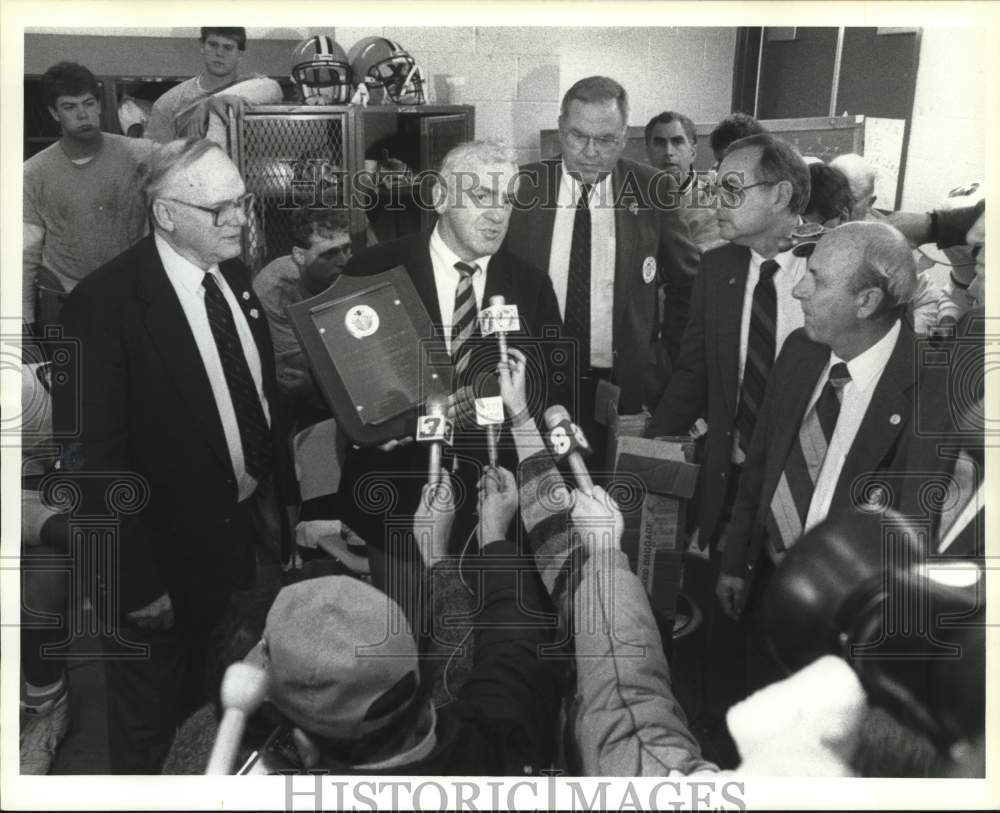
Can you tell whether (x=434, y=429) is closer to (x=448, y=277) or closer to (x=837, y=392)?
(x=448, y=277)

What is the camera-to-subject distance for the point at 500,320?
2676 mm

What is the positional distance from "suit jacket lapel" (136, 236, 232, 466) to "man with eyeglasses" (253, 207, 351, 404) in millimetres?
195

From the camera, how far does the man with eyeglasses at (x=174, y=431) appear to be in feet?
8.55

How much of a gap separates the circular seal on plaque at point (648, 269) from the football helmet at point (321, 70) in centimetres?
86

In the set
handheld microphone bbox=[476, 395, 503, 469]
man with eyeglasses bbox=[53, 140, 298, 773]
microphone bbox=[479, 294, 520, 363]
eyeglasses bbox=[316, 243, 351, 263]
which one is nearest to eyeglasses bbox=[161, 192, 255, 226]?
man with eyeglasses bbox=[53, 140, 298, 773]

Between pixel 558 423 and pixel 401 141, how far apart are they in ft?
2.68

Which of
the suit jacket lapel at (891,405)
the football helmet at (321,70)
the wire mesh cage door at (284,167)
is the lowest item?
the suit jacket lapel at (891,405)

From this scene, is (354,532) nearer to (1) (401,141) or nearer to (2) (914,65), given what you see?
(1) (401,141)

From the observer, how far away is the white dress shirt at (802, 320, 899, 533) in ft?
8.57

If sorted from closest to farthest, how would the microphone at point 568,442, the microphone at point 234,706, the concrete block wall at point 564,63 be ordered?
the microphone at point 234,706 → the concrete block wall at point 564,63 → the microphone at point 568,442

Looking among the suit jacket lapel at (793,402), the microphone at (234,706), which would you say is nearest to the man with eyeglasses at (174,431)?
the microphone at (234,706)

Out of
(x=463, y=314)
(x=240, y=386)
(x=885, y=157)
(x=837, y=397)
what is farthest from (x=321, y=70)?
(x=837, y=397)

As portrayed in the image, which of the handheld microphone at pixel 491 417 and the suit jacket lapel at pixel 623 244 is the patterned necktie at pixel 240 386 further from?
the suit jacket lapel at pixel 623 244

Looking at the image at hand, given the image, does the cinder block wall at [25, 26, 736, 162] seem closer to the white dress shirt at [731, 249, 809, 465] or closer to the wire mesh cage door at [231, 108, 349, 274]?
the wire mesh cage door at [231, 108, 349, 274]
